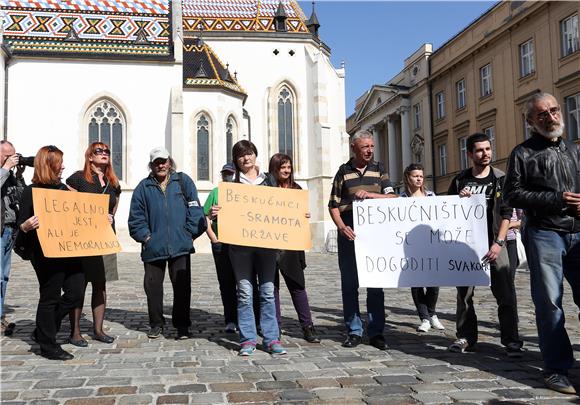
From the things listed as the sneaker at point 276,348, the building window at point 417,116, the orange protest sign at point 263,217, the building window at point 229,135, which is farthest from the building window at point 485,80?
the sneaker at point 276,348

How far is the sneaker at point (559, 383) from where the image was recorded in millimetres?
3626

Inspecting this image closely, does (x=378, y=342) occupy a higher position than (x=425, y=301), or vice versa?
(x=425, y=301)

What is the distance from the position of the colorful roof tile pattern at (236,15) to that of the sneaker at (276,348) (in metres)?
30.6

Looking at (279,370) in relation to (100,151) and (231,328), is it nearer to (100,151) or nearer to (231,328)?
(231,328)

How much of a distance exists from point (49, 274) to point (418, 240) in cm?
331

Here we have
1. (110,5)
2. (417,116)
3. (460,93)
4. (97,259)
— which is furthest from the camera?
(417,116)

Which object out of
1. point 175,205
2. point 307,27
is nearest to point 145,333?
point 175,205

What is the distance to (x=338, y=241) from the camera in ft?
17.8

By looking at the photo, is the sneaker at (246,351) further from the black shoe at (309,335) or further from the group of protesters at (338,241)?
the black shoe at (309,335)

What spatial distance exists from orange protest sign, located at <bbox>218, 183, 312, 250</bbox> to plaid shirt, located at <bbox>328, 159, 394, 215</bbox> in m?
0.33

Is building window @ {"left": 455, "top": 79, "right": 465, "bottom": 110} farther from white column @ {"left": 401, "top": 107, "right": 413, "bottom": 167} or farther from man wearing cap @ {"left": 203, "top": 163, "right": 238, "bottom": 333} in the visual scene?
man wearing cap @ {"left": 203, "top": 163, "right": 238, "bottom": 333}

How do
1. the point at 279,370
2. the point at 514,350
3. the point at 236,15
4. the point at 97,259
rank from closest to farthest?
1. the point at 279,370
2. the point at 514,350
3. the point at 97,259
4. the point at 236,15

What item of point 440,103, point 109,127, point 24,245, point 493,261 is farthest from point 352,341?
point 440,103

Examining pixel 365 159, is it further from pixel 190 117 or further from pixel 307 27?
pixel 307 27
